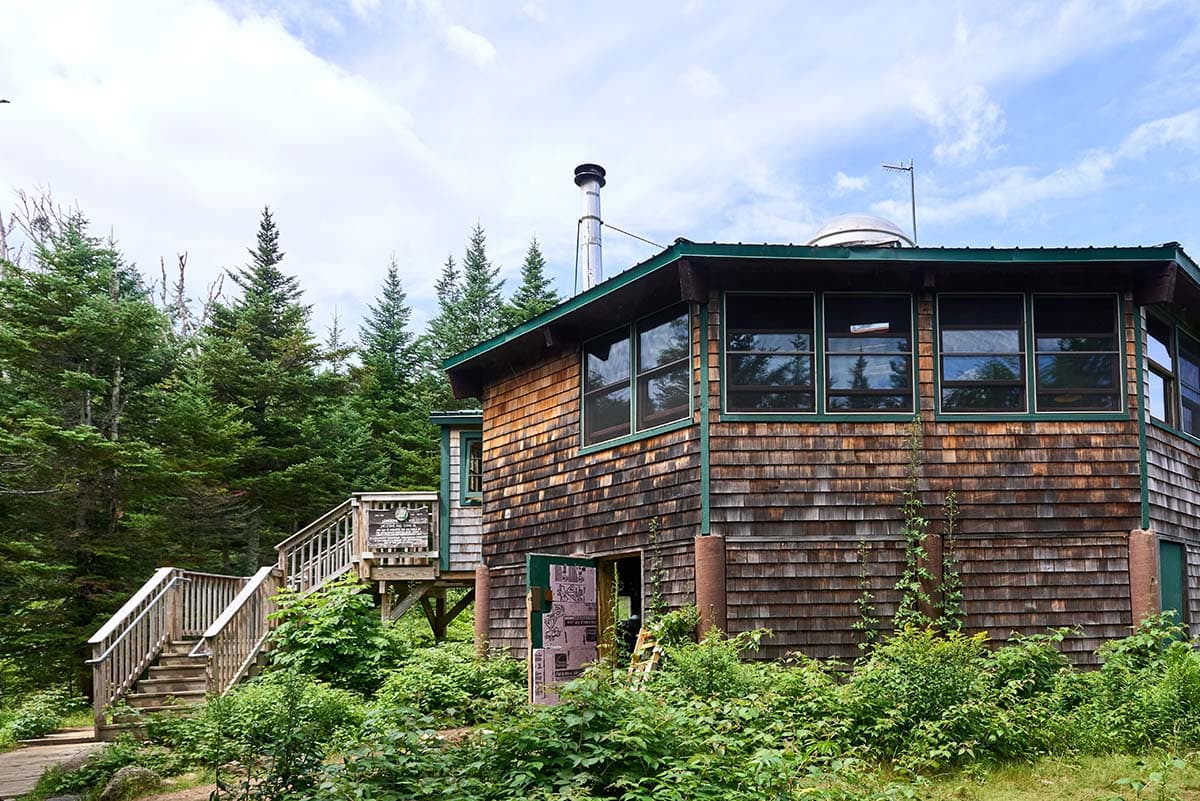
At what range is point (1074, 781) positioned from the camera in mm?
7094

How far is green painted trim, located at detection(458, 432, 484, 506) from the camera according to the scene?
54.5 ft

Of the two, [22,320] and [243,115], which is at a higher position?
[243,115]

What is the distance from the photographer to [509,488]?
1346 centimetres

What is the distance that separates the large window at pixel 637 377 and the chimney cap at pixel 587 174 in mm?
3965

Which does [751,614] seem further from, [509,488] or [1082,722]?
[509,488]

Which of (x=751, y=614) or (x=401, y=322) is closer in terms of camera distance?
(x=751, y=614)

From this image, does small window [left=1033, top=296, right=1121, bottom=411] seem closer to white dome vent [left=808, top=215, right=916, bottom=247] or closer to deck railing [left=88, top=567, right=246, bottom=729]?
white dome vent [left=808, top=215, right=916, bottom=247]

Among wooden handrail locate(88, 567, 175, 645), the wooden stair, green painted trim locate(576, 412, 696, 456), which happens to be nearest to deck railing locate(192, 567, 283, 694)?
the wooden stair

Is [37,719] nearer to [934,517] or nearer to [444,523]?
[444,523]

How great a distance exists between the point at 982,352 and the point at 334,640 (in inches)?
354

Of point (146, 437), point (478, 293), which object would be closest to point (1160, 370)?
point (146, 437)

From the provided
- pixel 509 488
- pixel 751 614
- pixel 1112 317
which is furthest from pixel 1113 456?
pixel 509 488

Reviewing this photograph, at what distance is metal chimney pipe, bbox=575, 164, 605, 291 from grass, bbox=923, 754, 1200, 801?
346 inches

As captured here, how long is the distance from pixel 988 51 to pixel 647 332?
21.3 m
